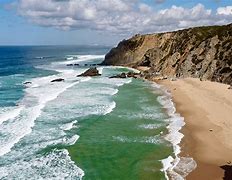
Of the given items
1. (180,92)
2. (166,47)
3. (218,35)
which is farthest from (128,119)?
(166,47)

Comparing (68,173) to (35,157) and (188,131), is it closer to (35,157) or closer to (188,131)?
(35,157)

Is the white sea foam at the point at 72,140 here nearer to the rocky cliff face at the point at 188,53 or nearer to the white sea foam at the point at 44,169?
the white sea foam at the point at 44,169

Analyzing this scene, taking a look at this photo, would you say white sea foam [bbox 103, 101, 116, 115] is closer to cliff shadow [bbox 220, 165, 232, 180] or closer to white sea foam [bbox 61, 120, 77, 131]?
white sea foam [bbox 61, 120, 77, 131]

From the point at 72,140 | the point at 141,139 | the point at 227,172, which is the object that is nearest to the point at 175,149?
the point at 141,139

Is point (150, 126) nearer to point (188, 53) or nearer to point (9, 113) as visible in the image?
point (9, 113)

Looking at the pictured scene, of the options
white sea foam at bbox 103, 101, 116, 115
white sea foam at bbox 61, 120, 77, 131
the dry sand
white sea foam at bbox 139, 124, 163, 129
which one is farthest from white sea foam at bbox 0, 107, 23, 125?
the dry sand

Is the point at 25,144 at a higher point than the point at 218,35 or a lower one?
lower
